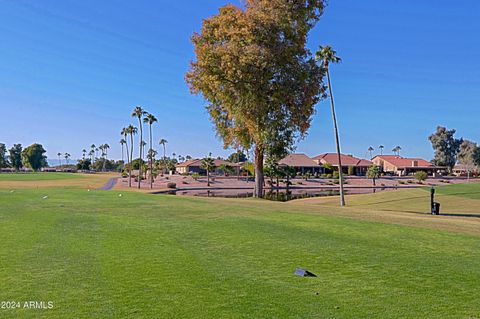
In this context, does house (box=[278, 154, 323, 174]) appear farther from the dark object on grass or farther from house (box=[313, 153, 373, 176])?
the dark object on grass

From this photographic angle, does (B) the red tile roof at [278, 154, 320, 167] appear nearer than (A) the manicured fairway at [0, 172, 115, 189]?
No

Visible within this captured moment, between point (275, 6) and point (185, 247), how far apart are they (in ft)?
85.9

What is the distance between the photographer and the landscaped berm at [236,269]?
19.6 ft

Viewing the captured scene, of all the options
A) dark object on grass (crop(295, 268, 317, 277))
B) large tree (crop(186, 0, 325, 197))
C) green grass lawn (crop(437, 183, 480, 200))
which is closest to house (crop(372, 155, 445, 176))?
green grass lawn (crop(437, 183, 480, 200))

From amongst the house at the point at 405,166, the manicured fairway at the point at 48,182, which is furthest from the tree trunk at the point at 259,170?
the house at the point at 405,166

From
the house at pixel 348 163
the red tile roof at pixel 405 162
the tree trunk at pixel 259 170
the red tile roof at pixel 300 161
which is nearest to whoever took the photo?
the tree trunk at pixel 259 170

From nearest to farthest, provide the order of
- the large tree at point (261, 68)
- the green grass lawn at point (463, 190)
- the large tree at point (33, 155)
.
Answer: the large tree at point (261, 68)
the green grass lawn at point (463, 190)
the large tree at point (33, 155)

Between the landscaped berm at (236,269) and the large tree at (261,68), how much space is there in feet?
62.7

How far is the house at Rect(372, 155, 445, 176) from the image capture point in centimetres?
13240

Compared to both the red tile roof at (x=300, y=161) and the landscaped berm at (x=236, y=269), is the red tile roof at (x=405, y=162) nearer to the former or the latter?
the red tile roof at (x=300, y=161)

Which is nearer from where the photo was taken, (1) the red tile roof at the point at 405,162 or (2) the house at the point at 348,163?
(2) the house at the point at 348,163

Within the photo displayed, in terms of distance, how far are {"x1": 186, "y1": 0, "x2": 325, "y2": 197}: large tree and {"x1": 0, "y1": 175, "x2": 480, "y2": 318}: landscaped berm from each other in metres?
19.1

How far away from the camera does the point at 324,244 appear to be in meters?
10.7

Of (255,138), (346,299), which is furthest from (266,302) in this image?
(255,138)
